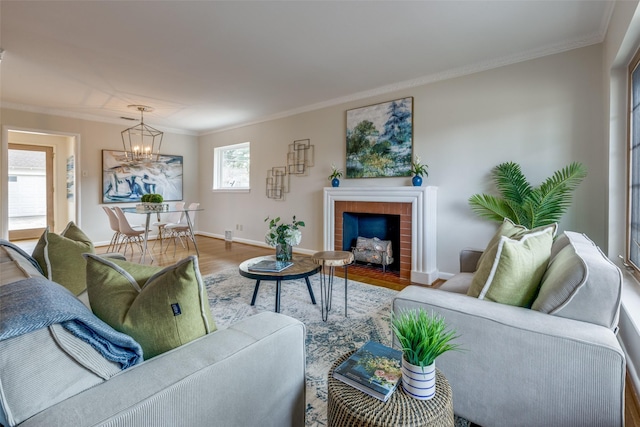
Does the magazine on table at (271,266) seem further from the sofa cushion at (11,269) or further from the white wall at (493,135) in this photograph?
the white wall at (493,135)

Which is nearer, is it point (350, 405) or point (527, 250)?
point (350, 405)

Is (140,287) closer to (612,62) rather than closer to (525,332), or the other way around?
(525,332)

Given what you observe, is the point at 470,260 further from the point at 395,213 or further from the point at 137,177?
the point at 137,177

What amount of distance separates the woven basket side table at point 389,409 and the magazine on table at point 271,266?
1.51m

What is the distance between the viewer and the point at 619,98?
2.41m

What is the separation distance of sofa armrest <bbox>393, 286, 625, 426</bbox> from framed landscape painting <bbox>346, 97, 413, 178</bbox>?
2.89m

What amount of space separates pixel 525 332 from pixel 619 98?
2.54 m

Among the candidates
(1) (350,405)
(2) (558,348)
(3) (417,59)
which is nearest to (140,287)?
(1) (350,405)

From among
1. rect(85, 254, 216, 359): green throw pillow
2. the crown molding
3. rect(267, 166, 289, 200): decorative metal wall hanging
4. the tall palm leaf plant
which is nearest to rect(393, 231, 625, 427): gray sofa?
rect(85, 254, 216, 359): green throw pillow

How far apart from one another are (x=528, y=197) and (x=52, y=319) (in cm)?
348

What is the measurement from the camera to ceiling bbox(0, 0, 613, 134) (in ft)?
7.78

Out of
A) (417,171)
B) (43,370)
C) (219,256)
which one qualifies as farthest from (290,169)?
(43,370)

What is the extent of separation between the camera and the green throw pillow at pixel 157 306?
863 millimetres

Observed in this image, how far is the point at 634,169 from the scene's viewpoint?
2.19 m
